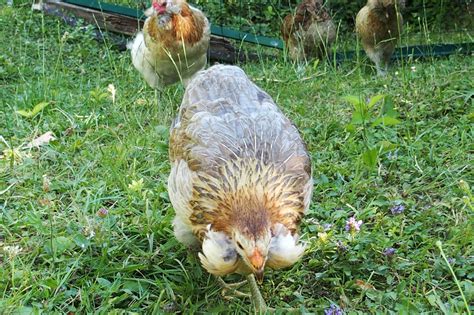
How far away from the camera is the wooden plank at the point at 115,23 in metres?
6.97

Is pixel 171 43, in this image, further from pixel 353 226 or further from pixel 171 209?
pixel 353 226

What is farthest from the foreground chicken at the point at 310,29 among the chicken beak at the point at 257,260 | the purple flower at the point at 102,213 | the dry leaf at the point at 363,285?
the chicken beak at the point at 257,260

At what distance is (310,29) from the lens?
283 inches

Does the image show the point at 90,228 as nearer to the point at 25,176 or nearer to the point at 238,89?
the point at 25,176

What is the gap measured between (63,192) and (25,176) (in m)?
0.28

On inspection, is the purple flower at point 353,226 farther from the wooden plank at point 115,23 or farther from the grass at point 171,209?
the wooden plank at point 115,23

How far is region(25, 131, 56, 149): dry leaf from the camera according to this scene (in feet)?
13.4

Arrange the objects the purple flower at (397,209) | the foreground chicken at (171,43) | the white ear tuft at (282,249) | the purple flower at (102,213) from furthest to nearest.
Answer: the foreground chicken at (171,43) → the purple flower at (397,209) → the purple flower at (102,213) → the white ear tuft at (282,249)

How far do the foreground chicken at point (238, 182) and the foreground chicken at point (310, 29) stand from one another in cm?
416

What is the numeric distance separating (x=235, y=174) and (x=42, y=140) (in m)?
2.05

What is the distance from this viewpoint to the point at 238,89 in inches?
124

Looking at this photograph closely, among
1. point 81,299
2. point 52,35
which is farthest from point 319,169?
point 52,35

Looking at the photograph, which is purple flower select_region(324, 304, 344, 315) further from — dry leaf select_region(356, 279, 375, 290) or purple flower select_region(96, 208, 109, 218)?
purple flower select_region(96, 208, 109, 218)

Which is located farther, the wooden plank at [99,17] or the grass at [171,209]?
the wooden plank at [99,17]
